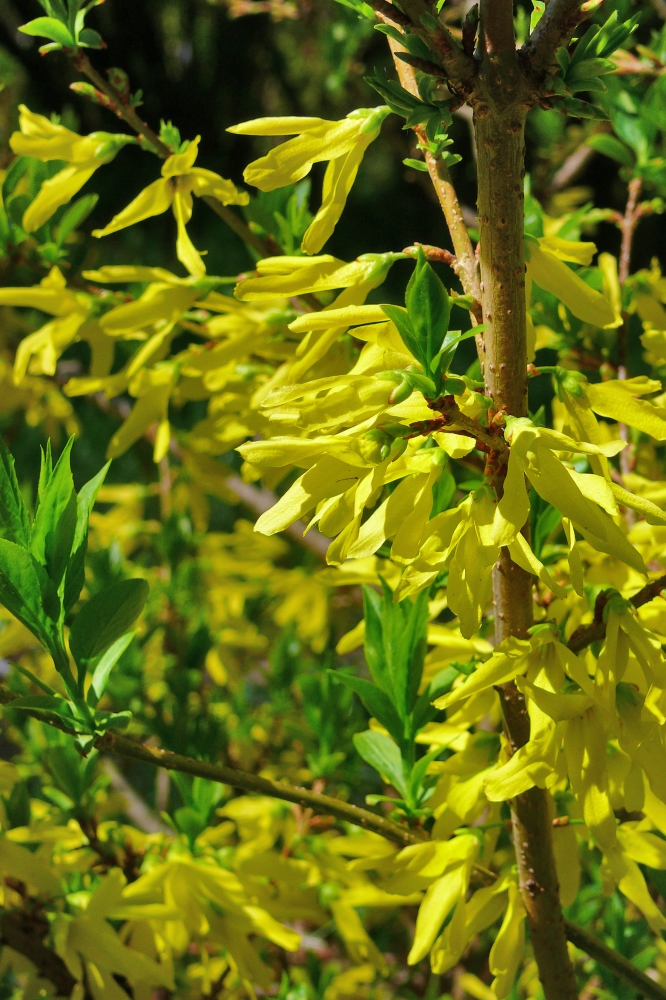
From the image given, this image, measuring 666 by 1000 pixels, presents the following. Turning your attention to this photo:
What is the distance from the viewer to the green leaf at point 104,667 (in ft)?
1.60

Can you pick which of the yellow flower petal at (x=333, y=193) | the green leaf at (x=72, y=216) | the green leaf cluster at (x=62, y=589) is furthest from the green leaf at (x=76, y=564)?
the green leaf at (x=72, y=216)

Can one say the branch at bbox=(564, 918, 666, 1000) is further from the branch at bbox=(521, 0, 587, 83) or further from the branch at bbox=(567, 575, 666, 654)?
the branch at bbox=(521, 0, 587, 83)

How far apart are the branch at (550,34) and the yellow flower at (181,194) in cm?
29

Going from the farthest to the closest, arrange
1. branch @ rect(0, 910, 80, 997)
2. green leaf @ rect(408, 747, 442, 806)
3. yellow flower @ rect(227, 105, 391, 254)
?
branch @ rect(0, 910, 80, 997) → green leaf @ rect(408, 747, 442, 806) → yellow flower @ rect(227, 105, 391, 254)

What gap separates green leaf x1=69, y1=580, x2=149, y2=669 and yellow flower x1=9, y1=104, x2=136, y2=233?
34 centimetres

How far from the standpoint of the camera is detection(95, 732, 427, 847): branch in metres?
0.48

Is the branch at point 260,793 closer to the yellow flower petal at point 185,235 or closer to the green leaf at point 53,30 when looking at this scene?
the yellow flower petal at point 185,235

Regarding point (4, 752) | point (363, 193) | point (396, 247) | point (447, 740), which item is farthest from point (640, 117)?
point (363, 193)

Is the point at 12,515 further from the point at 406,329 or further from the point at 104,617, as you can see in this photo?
the point at 406,329

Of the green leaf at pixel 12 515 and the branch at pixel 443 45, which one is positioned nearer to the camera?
the branch at pixel 443 45

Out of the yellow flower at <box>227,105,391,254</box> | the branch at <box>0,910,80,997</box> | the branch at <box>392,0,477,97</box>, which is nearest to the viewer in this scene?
the branch at <box>392,0,477,97</box>

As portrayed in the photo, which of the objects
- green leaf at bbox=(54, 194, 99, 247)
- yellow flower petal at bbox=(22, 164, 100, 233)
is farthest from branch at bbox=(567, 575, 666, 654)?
green leaf at bbox=(54, 194, 99, 247)

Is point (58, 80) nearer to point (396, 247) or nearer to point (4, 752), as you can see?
point (396, 247)

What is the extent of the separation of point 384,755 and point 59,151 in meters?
0.51
